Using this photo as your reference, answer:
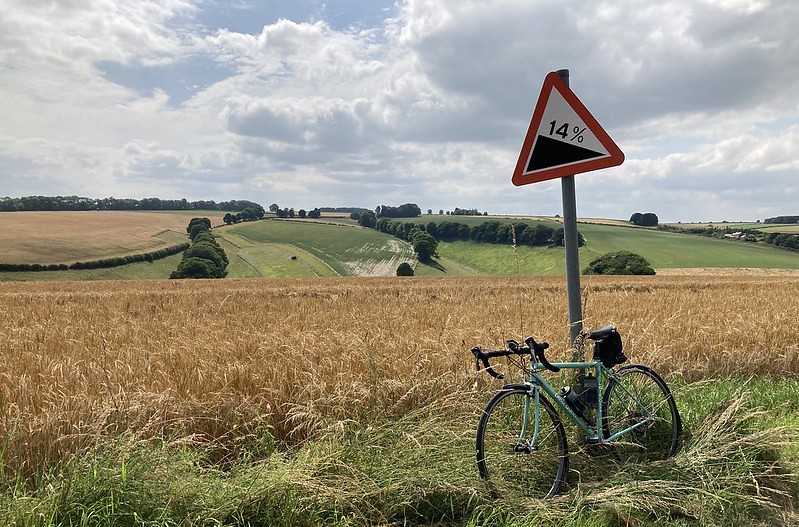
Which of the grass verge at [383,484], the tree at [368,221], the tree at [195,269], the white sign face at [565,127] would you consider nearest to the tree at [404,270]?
the tree at [195,269]

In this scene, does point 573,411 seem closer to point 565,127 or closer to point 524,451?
point 524,451

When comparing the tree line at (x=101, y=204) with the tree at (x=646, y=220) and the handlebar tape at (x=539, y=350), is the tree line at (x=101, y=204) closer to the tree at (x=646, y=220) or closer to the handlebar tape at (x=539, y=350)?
the tree at (x=646, y=220)

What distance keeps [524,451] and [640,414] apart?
1.43m

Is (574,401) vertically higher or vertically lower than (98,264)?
higher

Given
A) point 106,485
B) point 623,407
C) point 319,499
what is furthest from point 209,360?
point 623,407

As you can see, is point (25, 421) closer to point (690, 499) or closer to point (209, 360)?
point (209, 360)

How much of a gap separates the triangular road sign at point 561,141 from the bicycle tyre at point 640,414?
1.98m

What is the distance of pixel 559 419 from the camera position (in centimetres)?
374

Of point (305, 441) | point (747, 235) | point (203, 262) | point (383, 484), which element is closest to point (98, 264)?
point (203, 262)

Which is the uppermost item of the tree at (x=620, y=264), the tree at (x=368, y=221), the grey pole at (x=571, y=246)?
the tree at (x=368, y=221)

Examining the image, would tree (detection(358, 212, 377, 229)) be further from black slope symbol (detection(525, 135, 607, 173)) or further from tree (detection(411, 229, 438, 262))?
A: black slope symbol (detection(525, 135, 607, 173))

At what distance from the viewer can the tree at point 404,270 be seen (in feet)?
248

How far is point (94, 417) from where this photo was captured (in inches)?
166

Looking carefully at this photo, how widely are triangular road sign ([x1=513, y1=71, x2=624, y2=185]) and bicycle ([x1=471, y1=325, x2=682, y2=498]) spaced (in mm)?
1535
